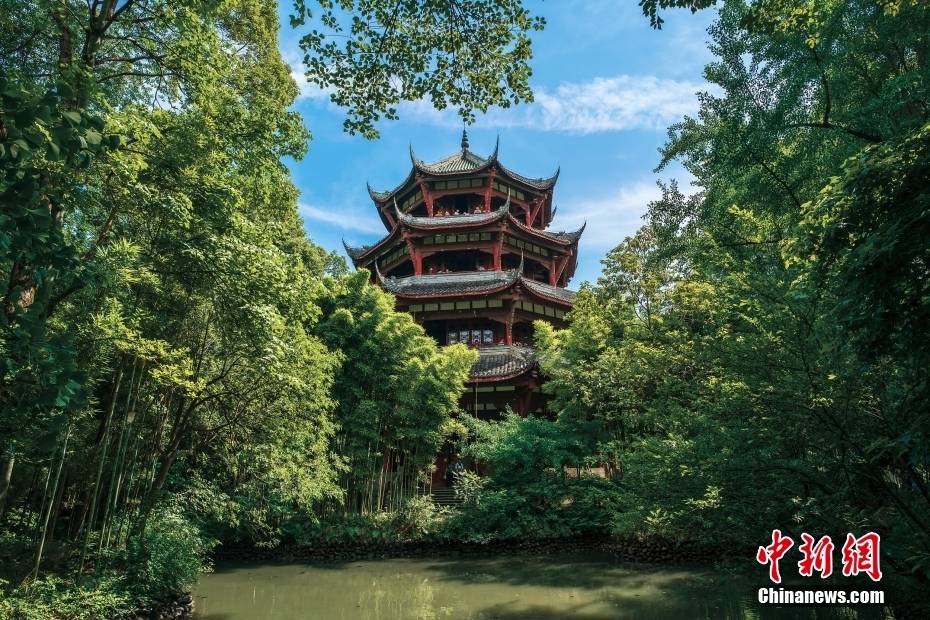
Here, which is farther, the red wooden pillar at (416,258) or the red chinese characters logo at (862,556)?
the red wooden pillar at (416,258)

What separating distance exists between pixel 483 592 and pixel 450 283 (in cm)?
1151

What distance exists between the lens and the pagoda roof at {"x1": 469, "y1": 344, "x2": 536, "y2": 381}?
591 inches

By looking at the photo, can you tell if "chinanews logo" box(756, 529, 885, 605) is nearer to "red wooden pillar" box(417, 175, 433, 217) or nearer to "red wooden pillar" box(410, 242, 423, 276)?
"red wooden pillar" box(410, 242, 423, 276)

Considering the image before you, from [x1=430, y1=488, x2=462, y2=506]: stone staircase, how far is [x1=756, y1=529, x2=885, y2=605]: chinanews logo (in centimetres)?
903

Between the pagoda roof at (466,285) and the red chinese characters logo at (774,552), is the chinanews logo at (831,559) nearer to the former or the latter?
the red chinese characters logo at (774,552)

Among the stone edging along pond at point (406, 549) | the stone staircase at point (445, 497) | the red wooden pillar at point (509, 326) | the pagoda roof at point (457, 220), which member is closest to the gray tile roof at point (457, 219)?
the pagoda roof at point (457, 220)

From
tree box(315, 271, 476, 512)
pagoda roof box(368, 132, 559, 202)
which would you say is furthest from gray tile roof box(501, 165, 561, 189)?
tree box(315, 271, 476, 512)

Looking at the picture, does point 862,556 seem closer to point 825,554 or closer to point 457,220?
point 825,554

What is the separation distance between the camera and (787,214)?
7.47 metres

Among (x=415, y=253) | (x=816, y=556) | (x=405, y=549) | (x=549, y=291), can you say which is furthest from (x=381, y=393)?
(x=816, y=556)

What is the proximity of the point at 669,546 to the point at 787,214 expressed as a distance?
6.26m

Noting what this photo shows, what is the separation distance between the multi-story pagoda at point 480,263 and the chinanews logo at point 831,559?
395 inches

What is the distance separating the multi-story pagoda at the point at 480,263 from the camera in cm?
1603

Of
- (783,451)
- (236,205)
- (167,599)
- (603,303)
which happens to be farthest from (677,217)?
(167,599)
